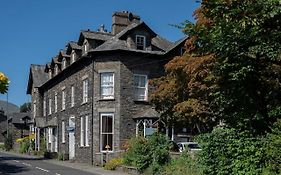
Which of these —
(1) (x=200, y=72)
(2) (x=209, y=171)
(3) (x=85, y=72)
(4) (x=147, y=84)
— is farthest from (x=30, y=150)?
(2) (x=209, y=171)

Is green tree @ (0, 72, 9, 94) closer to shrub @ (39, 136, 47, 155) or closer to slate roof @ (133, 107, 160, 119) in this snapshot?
slate roof @ (133, 107, 160, 119)

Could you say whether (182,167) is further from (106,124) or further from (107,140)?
(106,124)

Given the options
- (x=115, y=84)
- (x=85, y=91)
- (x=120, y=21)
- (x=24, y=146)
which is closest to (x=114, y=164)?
(x=115, y=84)

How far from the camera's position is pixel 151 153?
23625 mm

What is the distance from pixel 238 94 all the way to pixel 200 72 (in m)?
6.97

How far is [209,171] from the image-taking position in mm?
16688

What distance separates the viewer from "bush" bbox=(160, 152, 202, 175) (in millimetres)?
18902

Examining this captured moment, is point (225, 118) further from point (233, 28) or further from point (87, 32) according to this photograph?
point (87, 32)

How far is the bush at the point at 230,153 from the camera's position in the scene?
48.0 ft

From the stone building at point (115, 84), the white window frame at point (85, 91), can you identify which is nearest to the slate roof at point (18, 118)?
the stone building at point (115, 84)

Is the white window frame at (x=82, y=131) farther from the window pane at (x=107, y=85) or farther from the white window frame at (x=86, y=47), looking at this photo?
the white window frame at (x=86, y=47)

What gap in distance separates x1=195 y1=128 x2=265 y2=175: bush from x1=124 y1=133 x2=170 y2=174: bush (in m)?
5.17

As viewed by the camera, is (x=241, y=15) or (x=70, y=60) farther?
(x=70, y=60)

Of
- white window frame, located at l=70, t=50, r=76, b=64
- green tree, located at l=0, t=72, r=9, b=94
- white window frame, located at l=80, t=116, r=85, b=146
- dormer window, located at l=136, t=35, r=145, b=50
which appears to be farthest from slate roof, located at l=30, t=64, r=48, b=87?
green tree, located at l=0, t=72, r=9, b=94
